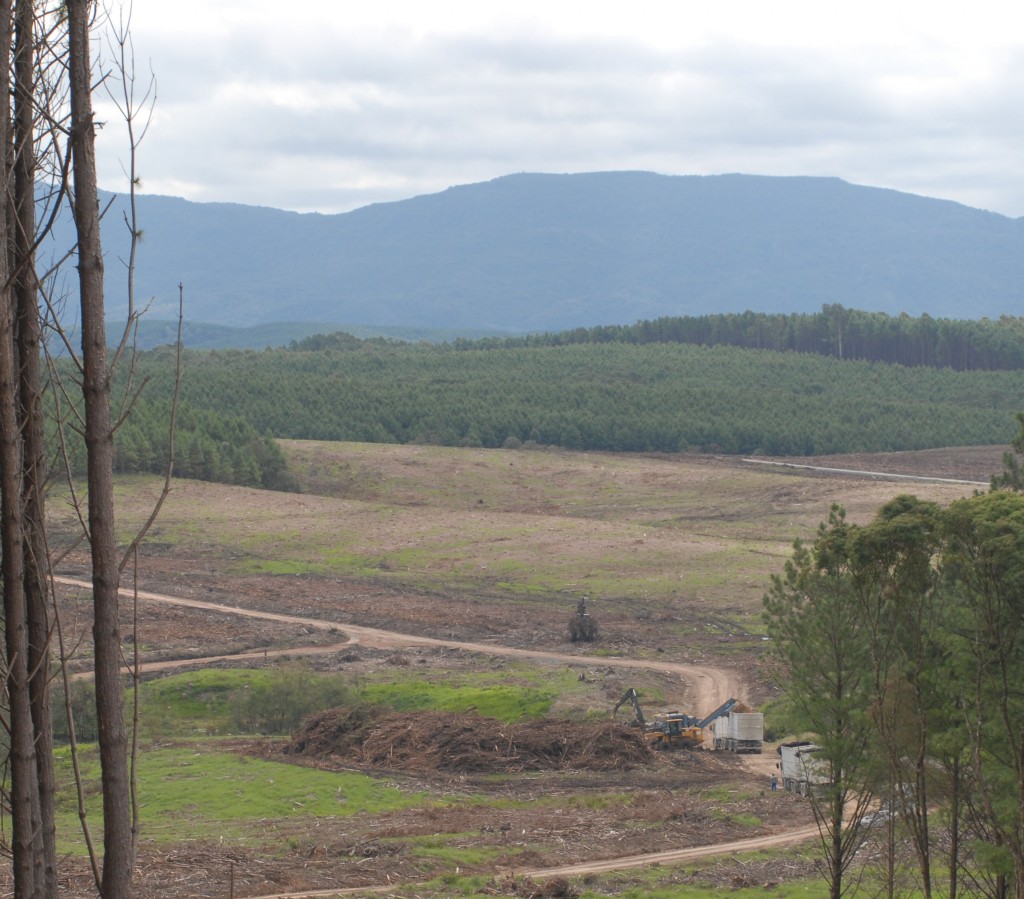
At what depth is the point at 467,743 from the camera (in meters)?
32.6

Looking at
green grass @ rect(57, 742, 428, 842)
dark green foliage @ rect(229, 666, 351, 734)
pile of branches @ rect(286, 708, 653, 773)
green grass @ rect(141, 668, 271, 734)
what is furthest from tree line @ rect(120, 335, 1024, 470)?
green grass @ rect(57, 742, 428, 842)

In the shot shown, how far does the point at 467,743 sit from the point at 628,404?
257ft

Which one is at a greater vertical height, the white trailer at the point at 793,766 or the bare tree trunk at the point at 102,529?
the bare tree trunk at the point at 102,529

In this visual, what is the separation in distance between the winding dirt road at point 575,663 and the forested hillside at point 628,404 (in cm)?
3087

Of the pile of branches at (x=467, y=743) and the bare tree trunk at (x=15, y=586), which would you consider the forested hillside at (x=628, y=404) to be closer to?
the pile of branches at (x=467, y=743)

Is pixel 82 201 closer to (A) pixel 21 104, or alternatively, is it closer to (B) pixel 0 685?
(A) pixel 21 104

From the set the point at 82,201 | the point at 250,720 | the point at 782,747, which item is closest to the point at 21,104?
the point at 82,201

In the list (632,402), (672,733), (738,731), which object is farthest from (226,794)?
(632,402)

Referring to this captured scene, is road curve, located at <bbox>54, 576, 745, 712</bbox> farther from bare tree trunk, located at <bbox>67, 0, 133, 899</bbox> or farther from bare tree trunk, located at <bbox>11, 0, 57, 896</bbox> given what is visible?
bare tree trunk, located at <bbox>67, 0, 133, 899</bbox>

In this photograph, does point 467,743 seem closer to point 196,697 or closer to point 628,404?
point 196,697

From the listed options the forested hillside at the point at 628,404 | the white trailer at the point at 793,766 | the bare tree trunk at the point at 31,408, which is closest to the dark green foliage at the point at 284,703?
the white trailer at the point at 793,766

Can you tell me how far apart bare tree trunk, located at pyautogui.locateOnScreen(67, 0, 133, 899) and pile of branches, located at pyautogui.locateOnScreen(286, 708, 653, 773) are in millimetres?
25913

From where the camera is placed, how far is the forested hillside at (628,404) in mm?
100875

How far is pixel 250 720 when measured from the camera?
3659 cm
